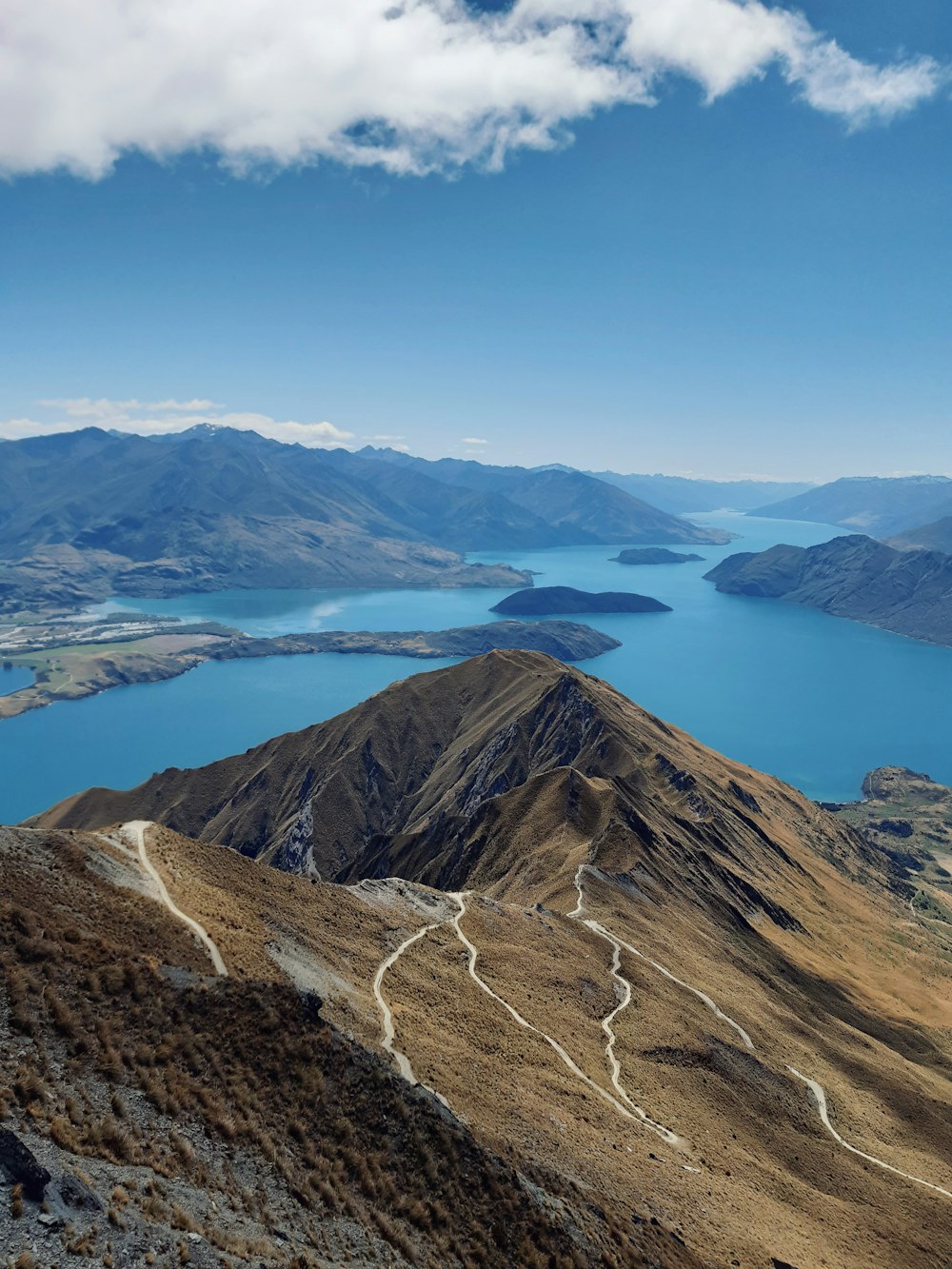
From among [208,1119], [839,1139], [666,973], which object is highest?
[208,1119]

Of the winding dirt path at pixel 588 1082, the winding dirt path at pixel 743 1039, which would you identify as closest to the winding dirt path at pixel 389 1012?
the winding dirt path at pixel 588 1082

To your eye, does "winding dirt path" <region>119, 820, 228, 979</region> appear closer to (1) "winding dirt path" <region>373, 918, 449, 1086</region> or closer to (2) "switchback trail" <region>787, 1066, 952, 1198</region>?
(1) "winding dirt path" <region>373, 918, 449, 1086</region>

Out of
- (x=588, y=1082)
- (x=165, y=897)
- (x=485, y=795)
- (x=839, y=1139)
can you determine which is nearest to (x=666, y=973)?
(x=839, y=1139)

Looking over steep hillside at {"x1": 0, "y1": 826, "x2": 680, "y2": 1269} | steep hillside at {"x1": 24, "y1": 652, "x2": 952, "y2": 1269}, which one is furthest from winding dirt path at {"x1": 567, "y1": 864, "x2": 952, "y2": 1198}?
steep hillside at {"x1": 0, "y1": 826, "x2": 680, "y2": 1269}

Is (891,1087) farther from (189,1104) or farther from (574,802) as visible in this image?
(189,1104)

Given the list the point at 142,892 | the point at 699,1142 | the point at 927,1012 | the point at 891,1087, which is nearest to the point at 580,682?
the point at 927,1012

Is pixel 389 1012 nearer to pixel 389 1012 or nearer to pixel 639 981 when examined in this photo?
pixel 389 1012
